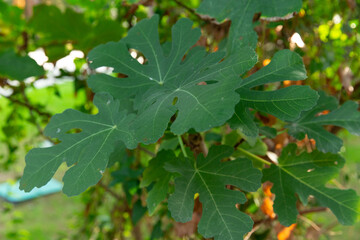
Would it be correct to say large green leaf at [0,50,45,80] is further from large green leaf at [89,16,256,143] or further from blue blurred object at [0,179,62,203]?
blue blurred object at [0,179,62,203]

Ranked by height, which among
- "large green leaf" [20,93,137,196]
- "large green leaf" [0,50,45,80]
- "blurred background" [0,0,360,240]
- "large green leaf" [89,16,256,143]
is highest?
"large green leaf" [0,50,45,80]

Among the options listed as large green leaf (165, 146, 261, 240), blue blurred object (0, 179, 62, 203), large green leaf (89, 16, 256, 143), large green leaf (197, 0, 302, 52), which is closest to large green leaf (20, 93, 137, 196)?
large green leaf (89, 16, 256, 143)

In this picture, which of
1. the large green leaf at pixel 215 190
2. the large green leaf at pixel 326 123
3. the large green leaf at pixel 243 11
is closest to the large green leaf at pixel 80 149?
the large green leaf at pixel 215 190

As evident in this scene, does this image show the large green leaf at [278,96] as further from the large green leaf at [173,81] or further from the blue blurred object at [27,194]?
the blue blurred object at [27,194]

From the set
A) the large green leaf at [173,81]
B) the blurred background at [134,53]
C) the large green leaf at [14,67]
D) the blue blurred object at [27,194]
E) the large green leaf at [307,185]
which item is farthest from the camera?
the blue blurred object at [27,194]

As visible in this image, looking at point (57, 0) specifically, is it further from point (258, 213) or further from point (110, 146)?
point (110, 146)
